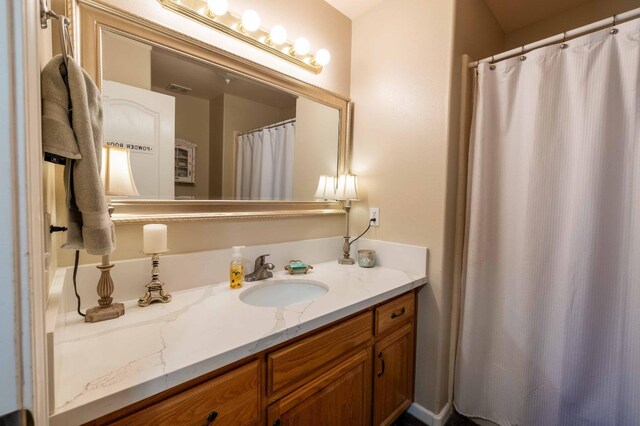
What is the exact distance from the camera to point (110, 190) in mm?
878

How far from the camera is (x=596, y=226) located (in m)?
1.19

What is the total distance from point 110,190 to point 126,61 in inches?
21.0

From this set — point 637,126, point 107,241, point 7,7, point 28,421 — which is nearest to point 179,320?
point 107,241

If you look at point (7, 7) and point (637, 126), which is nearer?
point (7, 7)

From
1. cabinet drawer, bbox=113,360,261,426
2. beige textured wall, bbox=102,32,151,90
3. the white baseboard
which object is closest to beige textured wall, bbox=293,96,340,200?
beige textured wall, bbox=102,32,151,90

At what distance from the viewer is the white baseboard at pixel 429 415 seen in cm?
149

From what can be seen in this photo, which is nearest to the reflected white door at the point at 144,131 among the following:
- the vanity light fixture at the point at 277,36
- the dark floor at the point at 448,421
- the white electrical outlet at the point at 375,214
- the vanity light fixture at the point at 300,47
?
the vanity light fixture at the point at 277,36

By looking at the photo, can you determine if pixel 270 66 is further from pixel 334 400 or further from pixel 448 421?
pixel 448 421

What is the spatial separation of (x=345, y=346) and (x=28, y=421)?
0.91 meters

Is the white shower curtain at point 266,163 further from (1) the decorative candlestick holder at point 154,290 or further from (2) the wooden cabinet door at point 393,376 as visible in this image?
(2) the wooden cabinet door at point 393,376

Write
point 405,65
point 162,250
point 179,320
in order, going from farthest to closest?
point 405,65 → point 162,250 → point 179,320

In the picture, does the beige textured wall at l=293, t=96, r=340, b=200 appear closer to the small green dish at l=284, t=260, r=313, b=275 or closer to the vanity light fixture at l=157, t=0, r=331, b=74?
the vanity light fixture at l=157, t=0, r=331, b=74

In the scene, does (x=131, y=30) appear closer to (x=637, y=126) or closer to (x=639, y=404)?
(x=637, y=126)

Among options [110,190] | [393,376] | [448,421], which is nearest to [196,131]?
[110,190]
